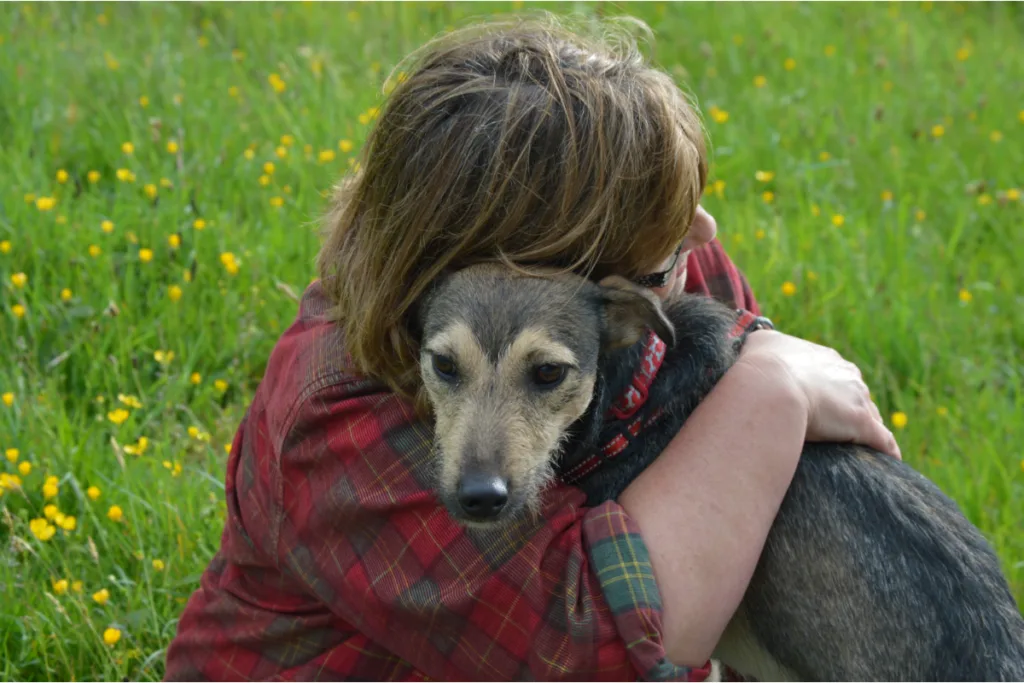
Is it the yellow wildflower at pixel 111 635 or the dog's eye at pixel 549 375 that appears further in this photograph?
the yellow wildflower at pixel 111 635

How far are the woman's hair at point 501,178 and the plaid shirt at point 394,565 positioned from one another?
187 millimetres

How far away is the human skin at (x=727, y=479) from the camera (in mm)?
2598

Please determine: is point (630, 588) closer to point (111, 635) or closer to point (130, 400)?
point (111, 635)

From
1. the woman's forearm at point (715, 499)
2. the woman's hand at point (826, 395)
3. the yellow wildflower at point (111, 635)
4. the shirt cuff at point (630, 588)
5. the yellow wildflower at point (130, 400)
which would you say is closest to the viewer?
the shirt cuff at point (630, 588)

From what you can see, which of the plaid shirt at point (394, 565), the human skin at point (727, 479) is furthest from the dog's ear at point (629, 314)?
the plaid shirt at point (394, 565)

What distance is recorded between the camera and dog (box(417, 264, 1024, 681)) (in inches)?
103

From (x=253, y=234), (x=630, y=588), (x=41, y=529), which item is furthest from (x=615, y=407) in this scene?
(x=253, y=234)

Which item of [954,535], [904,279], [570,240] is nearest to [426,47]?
[570,240]

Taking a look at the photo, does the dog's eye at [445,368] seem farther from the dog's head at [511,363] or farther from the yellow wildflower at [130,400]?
the yellow wildflower at [130,400]

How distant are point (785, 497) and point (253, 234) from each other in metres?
3.11

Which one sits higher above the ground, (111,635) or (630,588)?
(630,588)

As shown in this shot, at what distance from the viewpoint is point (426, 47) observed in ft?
9.50

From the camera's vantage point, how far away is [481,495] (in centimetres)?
253

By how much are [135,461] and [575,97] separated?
225 centimetres
